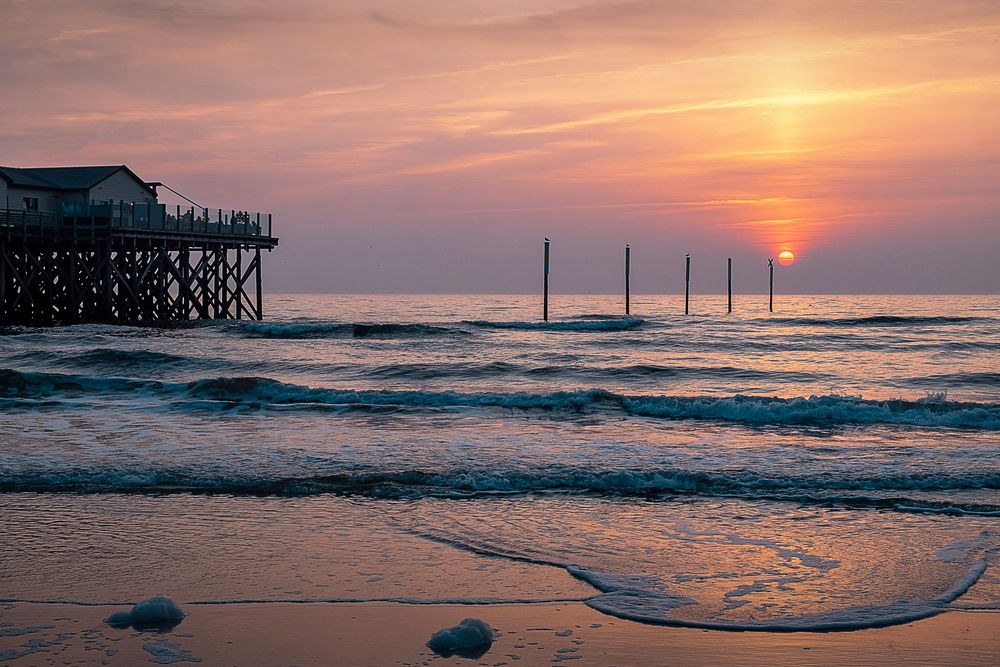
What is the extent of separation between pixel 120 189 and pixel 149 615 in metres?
39.7

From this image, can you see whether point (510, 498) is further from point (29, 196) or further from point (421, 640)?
point (29, 196)

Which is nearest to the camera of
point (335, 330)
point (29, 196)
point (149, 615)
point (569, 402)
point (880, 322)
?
point (149, 615)

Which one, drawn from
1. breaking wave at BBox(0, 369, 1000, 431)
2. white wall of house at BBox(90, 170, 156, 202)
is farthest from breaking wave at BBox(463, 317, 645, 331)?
breaking wave at BBox(0, 369, 1000, 431)

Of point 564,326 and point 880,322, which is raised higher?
point 880,322

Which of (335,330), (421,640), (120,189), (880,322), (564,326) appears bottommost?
(421,640)

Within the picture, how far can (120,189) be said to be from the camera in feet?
138

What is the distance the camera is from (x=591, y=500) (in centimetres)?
959

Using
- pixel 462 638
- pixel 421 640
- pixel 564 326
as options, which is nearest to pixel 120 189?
pixel 564 326

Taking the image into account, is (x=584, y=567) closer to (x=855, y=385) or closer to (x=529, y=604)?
(x=529, y=604)

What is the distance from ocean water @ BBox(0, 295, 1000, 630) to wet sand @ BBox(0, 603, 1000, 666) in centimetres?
22

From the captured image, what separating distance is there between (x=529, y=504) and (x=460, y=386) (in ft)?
47.7

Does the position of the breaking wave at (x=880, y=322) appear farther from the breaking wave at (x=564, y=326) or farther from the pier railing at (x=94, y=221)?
the pier railing at (x=94, y=221)

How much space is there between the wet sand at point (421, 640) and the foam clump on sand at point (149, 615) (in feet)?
0.30

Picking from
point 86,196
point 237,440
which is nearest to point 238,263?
point 86,196
